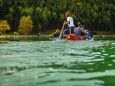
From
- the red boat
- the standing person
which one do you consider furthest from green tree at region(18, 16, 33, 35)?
the red boat

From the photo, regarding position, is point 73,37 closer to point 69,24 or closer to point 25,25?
point 69,24

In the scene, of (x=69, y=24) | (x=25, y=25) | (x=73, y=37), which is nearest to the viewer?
(x=73, y=37)

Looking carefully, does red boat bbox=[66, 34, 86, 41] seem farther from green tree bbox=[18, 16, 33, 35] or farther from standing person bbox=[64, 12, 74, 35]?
green tree bbox=[18, 16, 33, 35]

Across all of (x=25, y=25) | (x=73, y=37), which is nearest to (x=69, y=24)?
(x=73, y=37)

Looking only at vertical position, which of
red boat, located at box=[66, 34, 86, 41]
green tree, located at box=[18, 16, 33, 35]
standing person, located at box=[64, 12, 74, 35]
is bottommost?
green tree, located at box=[18, 16, 33, 35]

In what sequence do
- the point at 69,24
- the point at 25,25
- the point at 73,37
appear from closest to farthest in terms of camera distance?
the point at 73,37 < the point at 69,24 < the point at 25,25

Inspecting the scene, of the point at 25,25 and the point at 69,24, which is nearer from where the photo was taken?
the point at 69,24

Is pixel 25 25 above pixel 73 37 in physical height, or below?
below

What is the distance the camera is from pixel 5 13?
198250mm

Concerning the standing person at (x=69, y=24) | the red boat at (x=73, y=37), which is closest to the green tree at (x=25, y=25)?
the standing person at (x=69, y=24)

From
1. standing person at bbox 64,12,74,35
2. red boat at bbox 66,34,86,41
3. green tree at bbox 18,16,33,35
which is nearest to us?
red boat at bbox 66,34,86,41

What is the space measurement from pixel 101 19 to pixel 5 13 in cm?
5755

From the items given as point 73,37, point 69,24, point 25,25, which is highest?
point 69,24

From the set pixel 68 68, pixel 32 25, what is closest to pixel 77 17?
pixel 32 25
